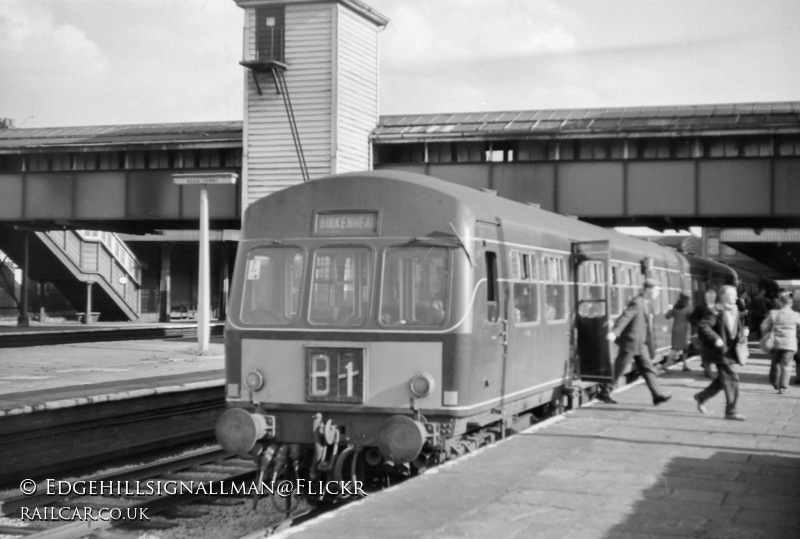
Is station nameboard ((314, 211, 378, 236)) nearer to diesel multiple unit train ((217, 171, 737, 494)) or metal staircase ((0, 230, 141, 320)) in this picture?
diesel multiple unit train ((217, 171, 737, 494))

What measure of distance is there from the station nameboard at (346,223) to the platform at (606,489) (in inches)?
96.2

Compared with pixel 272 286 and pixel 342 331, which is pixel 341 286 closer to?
pixel 342 331

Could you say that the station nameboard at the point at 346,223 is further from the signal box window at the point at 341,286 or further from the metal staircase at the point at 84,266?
the metal staircase at the point at 84,266

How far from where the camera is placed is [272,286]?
9789 millimetres

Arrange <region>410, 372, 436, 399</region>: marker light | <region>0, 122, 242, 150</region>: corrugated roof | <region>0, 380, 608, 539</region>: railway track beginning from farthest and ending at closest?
<region>0, 122, 242, 150</region>: corrugated roof, <region>410, 372, 436, 399</region>: marker light, <region>0, 380, 608, 539</region>: railway track

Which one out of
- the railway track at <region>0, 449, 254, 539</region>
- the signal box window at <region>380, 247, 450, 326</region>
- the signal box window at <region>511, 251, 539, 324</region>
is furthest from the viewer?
the signal box window at <region>511, 251, 539, 324</region>

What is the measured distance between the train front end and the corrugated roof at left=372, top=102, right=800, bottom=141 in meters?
16.3

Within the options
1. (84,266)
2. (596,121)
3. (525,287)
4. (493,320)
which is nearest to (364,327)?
(493,320)

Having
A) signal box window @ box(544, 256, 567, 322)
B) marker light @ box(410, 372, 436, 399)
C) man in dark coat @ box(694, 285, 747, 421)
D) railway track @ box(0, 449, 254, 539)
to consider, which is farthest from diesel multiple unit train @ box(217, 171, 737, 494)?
man in dark coat @ box(694, 285, 747, 421)

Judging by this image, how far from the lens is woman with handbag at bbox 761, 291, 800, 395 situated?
15.1 metres

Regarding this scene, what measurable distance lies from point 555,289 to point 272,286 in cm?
432

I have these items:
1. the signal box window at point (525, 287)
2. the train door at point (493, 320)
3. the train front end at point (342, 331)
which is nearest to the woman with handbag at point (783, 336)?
the signal box window at point (525, 287)

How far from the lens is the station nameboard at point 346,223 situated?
9.51 metres

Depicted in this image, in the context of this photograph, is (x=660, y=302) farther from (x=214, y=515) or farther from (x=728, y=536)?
(x=728, y=536)
